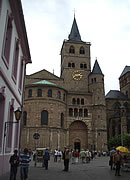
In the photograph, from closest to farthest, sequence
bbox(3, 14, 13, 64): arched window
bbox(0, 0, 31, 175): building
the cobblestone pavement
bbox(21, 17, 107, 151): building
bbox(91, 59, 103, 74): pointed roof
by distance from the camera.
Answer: bbox(0, 0, 31, 175): building, the cobblestone pavement, bbox(3, 14, 13, 64): arched window, bbox(21, 17, 107, 151): building, bbox(91, 59, 103, 74): pointed roof


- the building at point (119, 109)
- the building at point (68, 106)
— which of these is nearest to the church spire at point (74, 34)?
the building at point (68, 106)

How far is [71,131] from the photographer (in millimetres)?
50688

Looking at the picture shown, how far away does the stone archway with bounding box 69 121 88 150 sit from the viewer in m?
49.9

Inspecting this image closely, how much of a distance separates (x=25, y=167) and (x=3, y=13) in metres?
8.05

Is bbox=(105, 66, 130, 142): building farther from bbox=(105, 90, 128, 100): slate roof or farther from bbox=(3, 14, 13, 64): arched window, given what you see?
bbox=(3, 14, 13, 64): arched window

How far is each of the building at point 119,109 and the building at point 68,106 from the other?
7416mm

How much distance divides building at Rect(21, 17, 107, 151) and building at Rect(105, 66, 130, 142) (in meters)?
7.42

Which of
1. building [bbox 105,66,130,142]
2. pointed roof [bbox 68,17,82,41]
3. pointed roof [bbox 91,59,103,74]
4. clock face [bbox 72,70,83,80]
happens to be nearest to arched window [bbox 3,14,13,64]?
building [bbox 105,66,130,142]

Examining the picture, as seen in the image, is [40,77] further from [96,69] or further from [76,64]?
[96,69]

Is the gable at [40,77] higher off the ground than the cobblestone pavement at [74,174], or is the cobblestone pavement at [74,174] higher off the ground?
the gable at [40,77]

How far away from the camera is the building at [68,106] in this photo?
44.8 meters

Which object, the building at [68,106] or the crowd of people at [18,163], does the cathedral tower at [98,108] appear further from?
the crowd of people at [18,163]

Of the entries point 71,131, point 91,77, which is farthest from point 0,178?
point 91,77

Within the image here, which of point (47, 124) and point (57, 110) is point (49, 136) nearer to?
point (47, 124)
